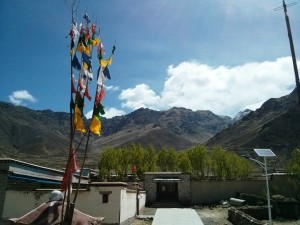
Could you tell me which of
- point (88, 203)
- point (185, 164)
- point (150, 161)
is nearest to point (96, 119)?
point (88, 203)

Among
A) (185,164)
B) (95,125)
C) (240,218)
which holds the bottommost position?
(240,218)

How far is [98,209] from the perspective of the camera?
19.2 m

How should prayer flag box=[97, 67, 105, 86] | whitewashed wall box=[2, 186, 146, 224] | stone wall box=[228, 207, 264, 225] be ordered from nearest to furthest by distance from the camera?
prayer flag box=[97, 67, 105, 86], stone wall box=[228, 207, 264, 225], whitewashed wall box=[2, 186, 146, 224]

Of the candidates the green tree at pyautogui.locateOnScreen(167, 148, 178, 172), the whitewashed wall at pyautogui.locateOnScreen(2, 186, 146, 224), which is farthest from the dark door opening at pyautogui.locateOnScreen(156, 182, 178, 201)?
the whitewashed wall at pyautogui.locateOnScreen(2, 186, 146, 224)

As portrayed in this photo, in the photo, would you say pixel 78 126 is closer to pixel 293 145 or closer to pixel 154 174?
pixel 154 174

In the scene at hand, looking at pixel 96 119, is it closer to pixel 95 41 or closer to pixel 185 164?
pixel 95 41

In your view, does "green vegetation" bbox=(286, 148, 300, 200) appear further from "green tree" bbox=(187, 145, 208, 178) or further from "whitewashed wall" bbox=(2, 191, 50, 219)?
"whitewashed wall" bbox=(2, 191, 50, 219)

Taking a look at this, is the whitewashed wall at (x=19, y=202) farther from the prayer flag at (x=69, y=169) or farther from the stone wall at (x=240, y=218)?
the prayer flag at (x=69, y=169)

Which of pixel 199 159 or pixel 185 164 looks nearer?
pixel 199 159

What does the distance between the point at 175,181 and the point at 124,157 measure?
16.6m

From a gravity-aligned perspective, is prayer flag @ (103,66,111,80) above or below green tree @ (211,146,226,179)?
below

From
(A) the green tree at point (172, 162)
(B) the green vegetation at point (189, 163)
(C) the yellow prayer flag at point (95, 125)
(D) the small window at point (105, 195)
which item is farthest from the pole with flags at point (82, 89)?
(A) the green tree at point (172, 162)

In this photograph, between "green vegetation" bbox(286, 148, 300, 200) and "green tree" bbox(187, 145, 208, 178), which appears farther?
"green tree" bbox(187, 145, 208, 178)

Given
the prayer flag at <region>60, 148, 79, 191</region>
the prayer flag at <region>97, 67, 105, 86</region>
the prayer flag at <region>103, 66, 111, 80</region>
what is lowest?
the prayer flag at <region>60, 148, 79, 191</region>
